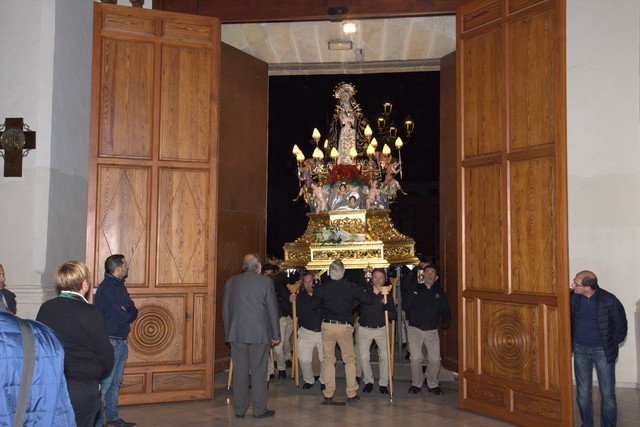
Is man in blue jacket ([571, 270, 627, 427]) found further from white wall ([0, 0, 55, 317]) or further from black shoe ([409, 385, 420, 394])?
white wall ([0, 0, 55, 317])

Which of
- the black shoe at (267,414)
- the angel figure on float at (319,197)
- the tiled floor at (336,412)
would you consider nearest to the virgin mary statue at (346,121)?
the angel figure on float at (319,197)

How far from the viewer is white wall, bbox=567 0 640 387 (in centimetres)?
873

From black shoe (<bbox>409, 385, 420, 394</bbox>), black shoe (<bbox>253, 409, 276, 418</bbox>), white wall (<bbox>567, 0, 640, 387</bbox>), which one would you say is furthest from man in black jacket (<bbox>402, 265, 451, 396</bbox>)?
black shoe (<bbox>253, 409, 276, 418</bbox>)

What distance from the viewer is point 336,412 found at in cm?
755

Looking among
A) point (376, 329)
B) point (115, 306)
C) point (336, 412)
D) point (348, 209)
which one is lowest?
point (336, 412)

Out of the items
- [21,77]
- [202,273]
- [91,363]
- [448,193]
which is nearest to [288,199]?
[448,193]

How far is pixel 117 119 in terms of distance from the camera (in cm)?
802

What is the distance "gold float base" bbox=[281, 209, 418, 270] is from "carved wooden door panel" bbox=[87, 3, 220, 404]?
280 centimetres

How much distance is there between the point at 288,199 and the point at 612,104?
1195 centimetres

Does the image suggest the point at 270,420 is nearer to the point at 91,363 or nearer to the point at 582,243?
the point at 91,363

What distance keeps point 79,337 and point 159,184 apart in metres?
4.24

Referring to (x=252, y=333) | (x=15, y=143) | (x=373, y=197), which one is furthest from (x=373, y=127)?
(x=15, y=143)

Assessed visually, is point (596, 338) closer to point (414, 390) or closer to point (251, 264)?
point (414, 390)

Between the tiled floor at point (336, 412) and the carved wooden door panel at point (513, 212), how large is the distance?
0.49 m
